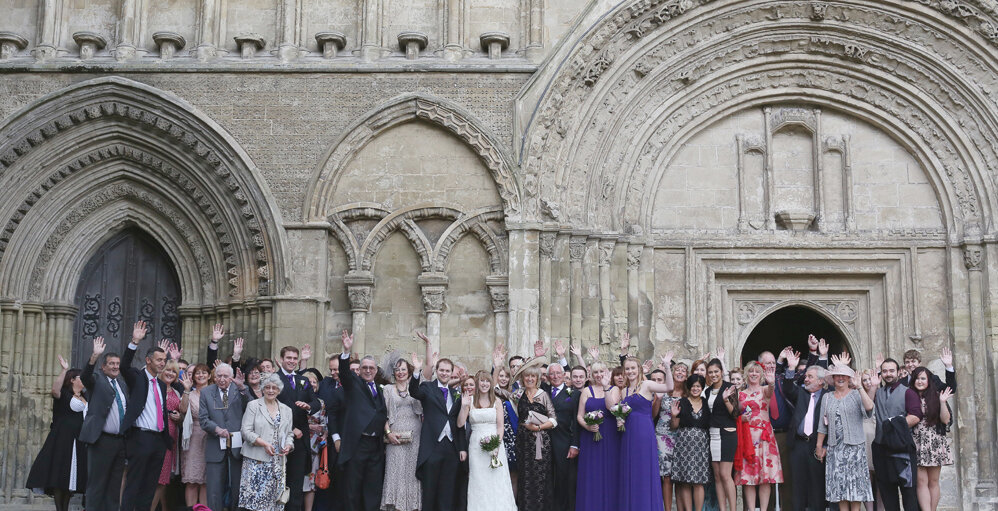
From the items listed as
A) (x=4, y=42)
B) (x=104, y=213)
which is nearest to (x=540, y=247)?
(x=104, y=213)

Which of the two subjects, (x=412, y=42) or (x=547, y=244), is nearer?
(x=547, y=244)

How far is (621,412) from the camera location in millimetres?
10312

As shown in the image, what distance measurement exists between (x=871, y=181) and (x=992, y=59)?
A: 209 cm

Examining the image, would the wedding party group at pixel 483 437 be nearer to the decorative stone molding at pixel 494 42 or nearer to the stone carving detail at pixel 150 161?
the stone carving detail at pixel 150 161

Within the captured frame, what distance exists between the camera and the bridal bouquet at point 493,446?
10.3m

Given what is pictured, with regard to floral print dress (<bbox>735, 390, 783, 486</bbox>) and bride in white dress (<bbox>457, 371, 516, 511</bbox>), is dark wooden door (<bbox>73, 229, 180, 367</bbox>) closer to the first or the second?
bride in white dress (<bbox>457, 371, 516, 511</bbox>)

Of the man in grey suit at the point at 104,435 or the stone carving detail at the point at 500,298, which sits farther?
the stone carving detail at the point at 500,298

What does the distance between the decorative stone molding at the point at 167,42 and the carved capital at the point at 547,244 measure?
5140 mm

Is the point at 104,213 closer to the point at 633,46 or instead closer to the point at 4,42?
the point at 4,42

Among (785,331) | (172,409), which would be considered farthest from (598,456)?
(785,331)

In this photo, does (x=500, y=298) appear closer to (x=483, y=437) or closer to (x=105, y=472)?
(x=483, y=437)

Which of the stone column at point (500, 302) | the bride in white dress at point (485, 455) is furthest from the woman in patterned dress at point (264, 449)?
the stone column at point (500, 302)

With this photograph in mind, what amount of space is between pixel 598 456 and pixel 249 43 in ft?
23.3

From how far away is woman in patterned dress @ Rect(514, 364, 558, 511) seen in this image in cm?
1056
